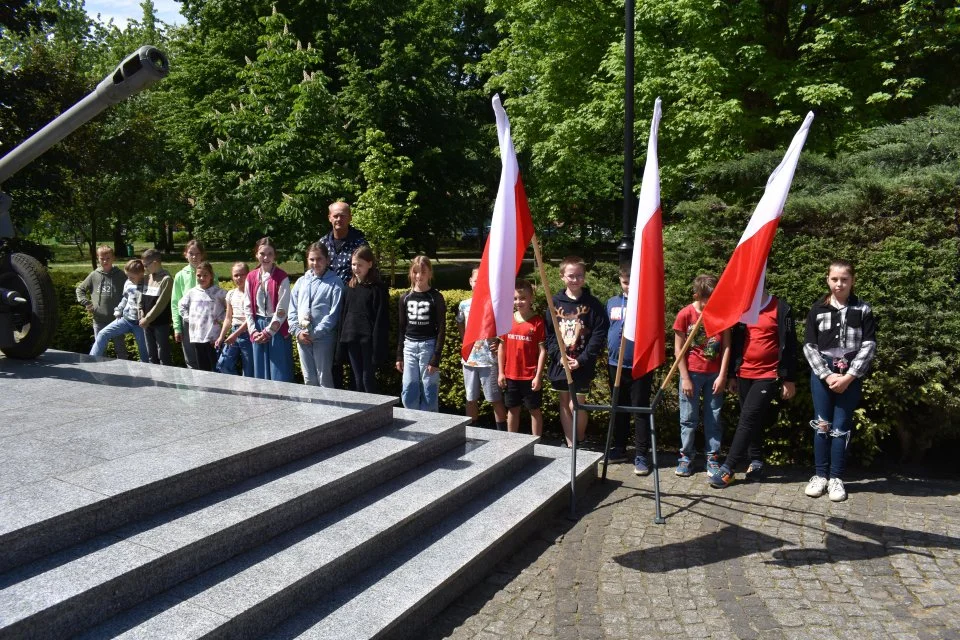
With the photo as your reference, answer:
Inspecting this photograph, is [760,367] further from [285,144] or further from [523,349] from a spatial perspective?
[285,144]

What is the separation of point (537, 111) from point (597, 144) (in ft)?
5.86

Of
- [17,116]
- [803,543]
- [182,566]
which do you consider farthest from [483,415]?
[17,116]

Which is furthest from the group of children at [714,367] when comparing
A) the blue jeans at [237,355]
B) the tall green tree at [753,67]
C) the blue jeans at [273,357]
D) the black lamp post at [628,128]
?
the tall green tree at [753,67]

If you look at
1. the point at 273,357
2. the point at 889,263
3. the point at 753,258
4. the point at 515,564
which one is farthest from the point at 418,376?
the point at 889,263

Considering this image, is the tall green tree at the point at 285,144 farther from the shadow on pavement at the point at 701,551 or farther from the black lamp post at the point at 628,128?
the shadow on pavement at the point at 701,551

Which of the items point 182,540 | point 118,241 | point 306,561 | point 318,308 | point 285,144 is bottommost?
point 306,561

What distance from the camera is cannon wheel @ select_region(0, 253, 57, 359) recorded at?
24.3 feet

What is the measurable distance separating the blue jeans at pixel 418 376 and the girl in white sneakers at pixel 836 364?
138 inches

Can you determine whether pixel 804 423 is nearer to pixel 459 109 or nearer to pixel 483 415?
pixel 483 415

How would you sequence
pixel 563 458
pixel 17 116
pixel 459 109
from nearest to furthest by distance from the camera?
pixel 563 458
pixel 17 116
pixel 459 109

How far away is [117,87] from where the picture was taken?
18.0ft

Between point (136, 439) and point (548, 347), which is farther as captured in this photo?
point (548, 347)

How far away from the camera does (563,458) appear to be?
661 cm

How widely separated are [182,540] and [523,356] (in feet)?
12.2
